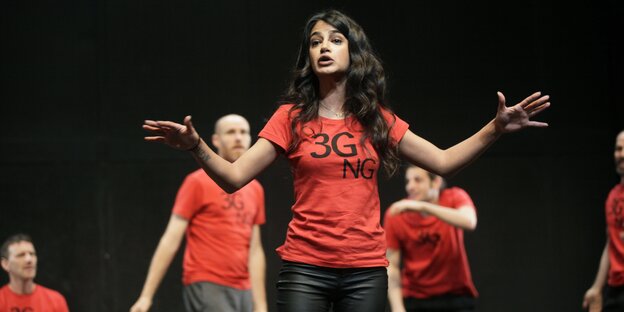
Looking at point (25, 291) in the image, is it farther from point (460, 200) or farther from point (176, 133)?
point (176, 133)

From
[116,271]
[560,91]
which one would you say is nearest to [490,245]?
[560,91]

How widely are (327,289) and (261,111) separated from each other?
3898 millimetres

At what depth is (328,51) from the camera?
2541 mm

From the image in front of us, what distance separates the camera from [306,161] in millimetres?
2432

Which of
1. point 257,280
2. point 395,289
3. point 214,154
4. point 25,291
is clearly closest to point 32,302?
point 25,291

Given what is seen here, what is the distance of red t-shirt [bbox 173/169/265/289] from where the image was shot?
4656 mm

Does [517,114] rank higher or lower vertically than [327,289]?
higher

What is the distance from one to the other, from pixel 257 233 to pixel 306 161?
2.48 m

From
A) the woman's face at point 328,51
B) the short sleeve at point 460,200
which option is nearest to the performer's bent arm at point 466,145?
Answer: the woman's face at point 328,51

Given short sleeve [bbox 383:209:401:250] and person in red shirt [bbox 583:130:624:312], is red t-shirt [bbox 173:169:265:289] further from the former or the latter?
person in red shirt [bbox 583:130:624:312]

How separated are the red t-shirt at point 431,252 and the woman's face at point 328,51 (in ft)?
7.67

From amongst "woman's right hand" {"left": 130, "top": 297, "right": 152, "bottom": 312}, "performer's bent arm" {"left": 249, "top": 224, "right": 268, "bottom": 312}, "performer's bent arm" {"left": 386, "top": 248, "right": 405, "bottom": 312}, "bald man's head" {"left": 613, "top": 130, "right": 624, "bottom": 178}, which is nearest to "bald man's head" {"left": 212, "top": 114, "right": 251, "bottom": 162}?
"performer's bent arm" {"left": 249, "top": 224, "right": 268, "bottom": 312}

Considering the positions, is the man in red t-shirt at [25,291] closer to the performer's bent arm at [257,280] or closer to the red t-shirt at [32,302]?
the red t-shirt at [32,302]

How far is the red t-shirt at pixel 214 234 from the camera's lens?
15.3 ft
